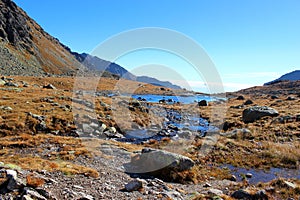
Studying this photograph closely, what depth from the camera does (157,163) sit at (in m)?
14.4

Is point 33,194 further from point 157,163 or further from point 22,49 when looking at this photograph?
point 22,49

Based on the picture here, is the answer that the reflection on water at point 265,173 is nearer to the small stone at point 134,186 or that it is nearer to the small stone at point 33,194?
the small stone at point 134,186

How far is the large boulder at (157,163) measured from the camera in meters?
14.3

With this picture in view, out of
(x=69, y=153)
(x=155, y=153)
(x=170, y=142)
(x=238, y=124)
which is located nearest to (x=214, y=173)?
(x=155, y=153)

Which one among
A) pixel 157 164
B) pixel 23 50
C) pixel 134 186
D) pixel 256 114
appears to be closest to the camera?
pixel 134 186

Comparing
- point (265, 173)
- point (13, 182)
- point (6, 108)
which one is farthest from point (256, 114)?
point (13, 182)

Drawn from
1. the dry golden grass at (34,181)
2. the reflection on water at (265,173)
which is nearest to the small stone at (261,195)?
the reflection on water at (265,173)

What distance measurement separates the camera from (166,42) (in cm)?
1841

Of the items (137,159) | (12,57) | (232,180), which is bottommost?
(232,180)

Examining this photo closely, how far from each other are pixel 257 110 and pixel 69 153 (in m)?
32.4

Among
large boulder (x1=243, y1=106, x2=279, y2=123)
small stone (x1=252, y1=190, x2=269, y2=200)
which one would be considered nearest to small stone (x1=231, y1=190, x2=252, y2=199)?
small stone (x1=252, y1=190, x2=269, y2=200)

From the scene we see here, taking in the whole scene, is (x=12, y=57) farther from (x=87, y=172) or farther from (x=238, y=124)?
(x=87, y=172)

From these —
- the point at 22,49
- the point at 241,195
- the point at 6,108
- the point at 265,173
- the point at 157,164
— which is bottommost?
the point at 265,173

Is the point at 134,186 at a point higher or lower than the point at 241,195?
higher
